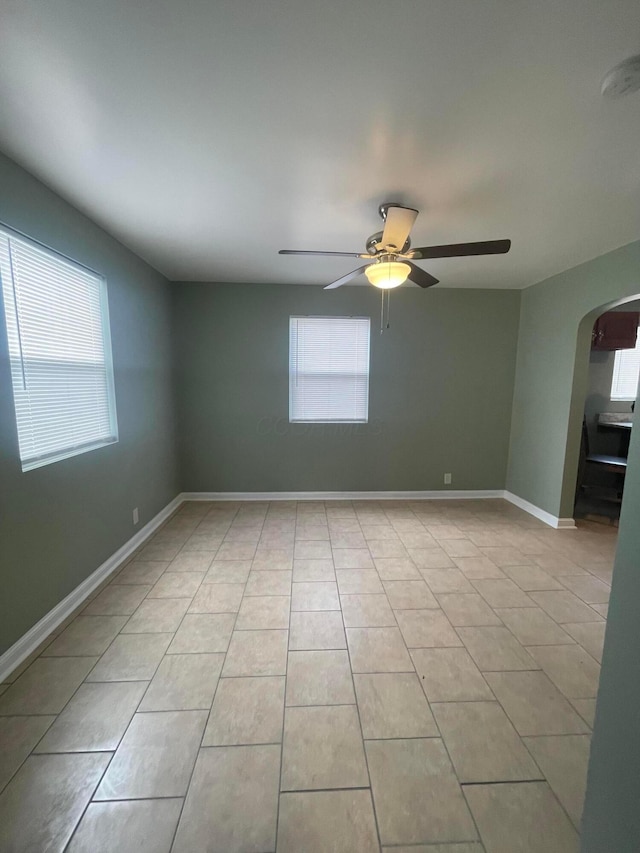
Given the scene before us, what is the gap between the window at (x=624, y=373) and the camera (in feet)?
12.9

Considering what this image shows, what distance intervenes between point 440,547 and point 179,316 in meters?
3.63

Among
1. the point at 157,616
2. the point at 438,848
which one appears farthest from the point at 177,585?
the point at 438,848

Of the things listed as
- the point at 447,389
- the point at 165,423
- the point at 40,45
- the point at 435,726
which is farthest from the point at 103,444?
the point at 447,389

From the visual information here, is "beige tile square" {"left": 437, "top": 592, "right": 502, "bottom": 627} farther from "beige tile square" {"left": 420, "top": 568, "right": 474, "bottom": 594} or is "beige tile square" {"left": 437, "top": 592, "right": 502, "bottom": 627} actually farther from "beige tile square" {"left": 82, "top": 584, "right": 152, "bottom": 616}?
"beige tile square" {"left": 82, "top": 584, "right": 152, "bottom": 616}

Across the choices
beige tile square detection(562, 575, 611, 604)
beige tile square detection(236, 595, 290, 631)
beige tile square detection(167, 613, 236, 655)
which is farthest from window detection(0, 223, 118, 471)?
beige tile square detection(562, 575, 611, 604)

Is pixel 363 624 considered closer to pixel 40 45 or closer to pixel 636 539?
pixel 636 539

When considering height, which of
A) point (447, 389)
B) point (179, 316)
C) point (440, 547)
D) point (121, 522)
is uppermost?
point (179, 316)

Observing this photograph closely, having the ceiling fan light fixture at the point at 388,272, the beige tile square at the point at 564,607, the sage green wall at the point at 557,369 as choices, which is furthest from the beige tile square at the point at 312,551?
the sage green wall at the point at 557,369

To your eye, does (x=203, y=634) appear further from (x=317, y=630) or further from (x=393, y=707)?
(x=393, y=707)

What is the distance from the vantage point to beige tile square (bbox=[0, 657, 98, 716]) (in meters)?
1.45

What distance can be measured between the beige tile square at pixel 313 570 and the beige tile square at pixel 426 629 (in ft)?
1.95

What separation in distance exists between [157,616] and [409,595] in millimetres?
1621

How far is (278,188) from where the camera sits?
1887 mm

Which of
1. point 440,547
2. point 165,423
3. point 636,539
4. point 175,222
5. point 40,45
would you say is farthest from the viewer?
point 165,423
